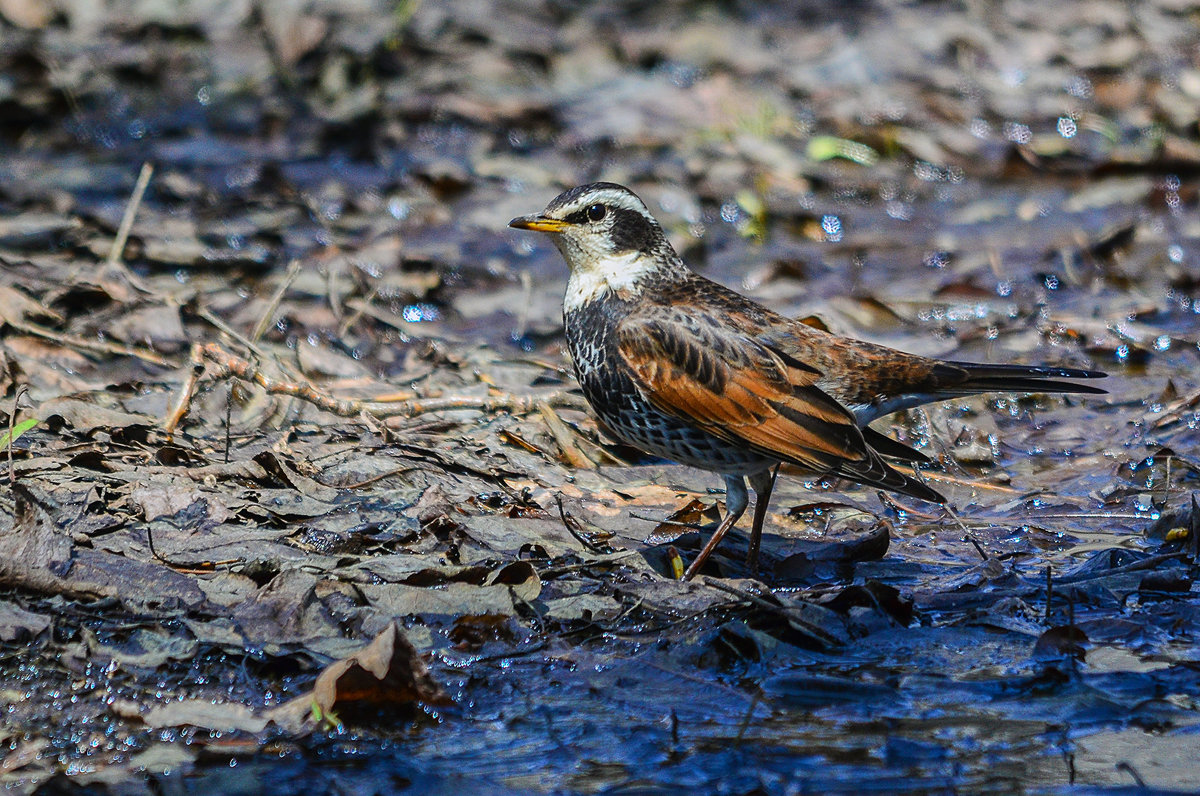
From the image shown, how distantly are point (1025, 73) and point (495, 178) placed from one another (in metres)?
6.23

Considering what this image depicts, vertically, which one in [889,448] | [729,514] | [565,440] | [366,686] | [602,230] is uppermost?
[602,230]

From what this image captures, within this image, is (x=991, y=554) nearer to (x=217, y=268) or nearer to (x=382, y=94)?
(x=217, y=268)

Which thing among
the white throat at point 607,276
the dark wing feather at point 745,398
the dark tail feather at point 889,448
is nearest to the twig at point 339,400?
the white throat at point 607,276

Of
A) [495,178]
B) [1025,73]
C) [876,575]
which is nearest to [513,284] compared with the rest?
[495,178]

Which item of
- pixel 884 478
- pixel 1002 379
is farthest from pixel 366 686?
pixel 1002 379

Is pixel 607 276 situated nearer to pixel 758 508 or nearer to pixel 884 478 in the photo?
pixel 758 508

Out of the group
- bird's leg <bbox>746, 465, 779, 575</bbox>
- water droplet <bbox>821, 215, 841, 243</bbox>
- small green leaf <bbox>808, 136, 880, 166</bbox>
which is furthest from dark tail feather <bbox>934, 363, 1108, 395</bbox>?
small green leaf <bbox>808, 136, 880, 166</bbox>

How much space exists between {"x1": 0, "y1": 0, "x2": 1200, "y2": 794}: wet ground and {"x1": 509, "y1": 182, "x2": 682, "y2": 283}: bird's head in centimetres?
104

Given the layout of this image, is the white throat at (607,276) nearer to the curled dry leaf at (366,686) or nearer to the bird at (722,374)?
the bird at (722,374)

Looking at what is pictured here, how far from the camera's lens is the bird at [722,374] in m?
5.74

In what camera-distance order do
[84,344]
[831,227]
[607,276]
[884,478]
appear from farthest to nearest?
[831,227]
[84,344]
[607,276]
[884,478]

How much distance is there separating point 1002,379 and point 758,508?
1.29 meters

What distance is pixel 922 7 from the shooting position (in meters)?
14.3

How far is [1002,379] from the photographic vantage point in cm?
593
